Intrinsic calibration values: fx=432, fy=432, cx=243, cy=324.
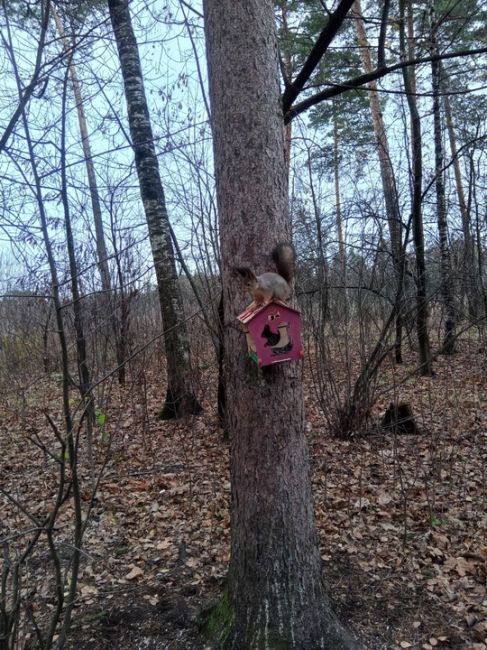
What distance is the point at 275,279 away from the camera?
170cm

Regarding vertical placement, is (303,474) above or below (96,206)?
below

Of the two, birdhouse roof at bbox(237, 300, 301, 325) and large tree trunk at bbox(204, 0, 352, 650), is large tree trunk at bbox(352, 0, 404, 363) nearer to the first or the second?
large tree trunk at bbox(204, 0, 352, 650)

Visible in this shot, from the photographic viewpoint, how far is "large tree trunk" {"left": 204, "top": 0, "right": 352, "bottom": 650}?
1787 millimetres

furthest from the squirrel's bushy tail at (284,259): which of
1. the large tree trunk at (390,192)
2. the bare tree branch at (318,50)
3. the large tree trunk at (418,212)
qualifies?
the large tree trunk at (418,212)

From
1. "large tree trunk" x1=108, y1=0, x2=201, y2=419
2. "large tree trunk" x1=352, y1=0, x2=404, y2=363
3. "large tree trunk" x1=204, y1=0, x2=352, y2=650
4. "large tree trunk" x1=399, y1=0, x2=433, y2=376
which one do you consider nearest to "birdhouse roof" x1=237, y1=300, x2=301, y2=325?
"large tree trunk" x1=204, y1=0, x2=352, y2=650

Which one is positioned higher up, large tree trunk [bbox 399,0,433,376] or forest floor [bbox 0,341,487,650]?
large tree trunk [bbox 399,0,433,376]

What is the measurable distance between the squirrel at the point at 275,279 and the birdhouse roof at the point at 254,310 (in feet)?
0.06

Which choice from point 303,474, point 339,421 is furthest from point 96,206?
point 303,474

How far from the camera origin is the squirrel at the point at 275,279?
65.5 inches

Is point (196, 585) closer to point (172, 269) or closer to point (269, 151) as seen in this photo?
point (269, 151)

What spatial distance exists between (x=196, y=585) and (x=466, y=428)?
3.55m

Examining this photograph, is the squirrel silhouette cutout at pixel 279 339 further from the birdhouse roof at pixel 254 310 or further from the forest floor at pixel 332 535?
the forest floor at pixel 332 535

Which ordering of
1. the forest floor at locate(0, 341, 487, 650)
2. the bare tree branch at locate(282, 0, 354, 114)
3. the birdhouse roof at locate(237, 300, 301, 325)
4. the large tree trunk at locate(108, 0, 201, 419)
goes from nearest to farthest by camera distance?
the birdhouse roof at locate(237, 300, 301, 325) → the bare tree branch at locate(282, 0, 354, 114) → the forest floor at locate(0, 341, 487, 650) → the large tree trunk at locate(108, 0, 201, 419)

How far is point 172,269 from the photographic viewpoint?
5625 mm
